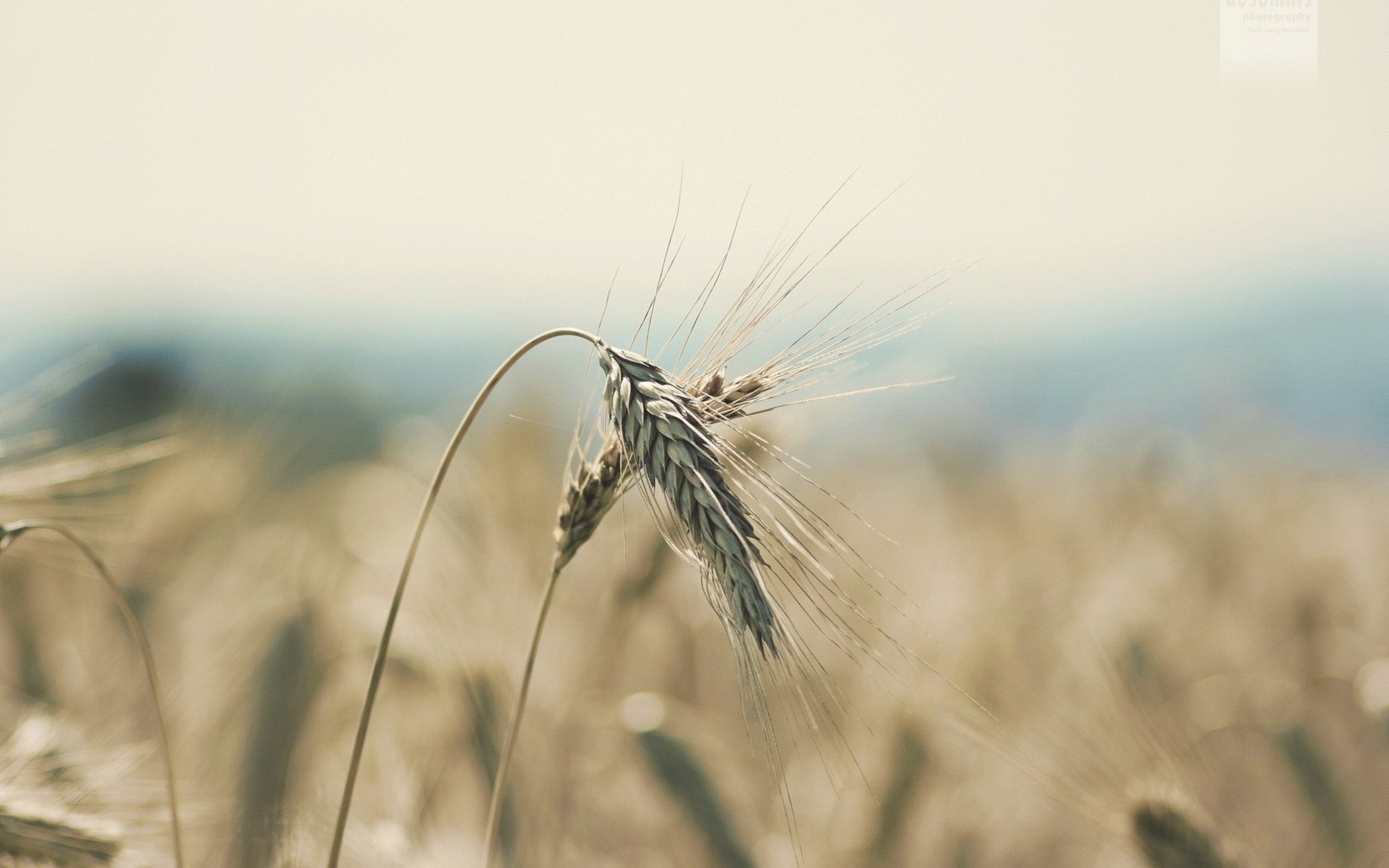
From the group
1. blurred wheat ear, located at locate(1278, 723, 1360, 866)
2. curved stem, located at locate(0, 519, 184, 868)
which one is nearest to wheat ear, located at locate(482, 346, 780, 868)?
curved stem, located at locate(0, 519, 184, 868)

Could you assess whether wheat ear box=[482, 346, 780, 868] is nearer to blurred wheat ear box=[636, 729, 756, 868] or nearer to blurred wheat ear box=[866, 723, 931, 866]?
blurred wheat ear box=[636, 729, 756, 868]

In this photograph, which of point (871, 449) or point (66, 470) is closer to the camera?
point (66, 470)

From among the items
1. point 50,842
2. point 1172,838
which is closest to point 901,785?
point 1172,838

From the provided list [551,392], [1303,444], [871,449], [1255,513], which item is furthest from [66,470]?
[1303,444]

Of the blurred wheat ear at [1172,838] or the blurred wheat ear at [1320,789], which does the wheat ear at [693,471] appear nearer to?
the blurred wheat ear at [1172,838]

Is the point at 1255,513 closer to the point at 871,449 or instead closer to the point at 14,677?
the point at 871,449

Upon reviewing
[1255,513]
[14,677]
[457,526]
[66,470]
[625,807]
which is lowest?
[625,807]

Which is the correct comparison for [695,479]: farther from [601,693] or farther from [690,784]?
[601,693]
